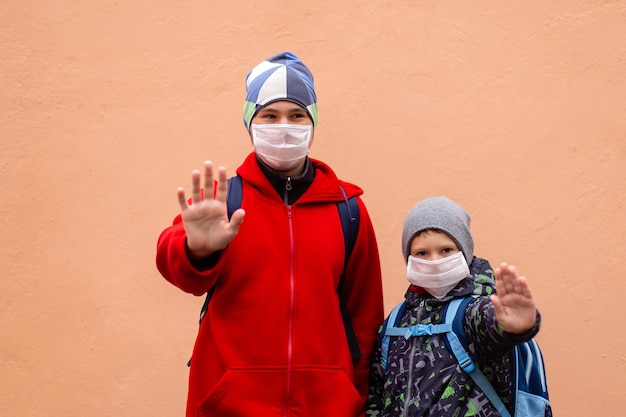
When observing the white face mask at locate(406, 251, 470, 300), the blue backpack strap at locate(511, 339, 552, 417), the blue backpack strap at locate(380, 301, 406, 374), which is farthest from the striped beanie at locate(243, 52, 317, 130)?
the blue backpack strap at locate(511, 339, 552, 417)

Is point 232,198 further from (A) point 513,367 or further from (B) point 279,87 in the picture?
(A) point 513,367

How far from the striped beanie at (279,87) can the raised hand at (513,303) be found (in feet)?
3.11

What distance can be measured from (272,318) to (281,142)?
62cm

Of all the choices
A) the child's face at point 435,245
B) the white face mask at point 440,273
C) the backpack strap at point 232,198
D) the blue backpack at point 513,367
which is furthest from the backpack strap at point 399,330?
the backpack strap at point 232,198

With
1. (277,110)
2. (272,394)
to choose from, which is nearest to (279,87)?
A: (277,110)

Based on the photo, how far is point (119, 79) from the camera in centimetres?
416

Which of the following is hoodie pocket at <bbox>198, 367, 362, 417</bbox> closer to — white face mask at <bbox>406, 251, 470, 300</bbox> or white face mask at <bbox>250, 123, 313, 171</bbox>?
white face mask at <bbox>406, 251, 470, 300</bbox>

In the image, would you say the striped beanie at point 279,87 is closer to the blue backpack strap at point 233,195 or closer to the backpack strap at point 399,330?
the blue backpack strap at point 233,195

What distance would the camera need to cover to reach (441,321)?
9.80ft

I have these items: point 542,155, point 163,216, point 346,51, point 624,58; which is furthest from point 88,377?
point 624,58

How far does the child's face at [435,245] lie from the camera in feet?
10.0

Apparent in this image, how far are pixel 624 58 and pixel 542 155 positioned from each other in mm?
574

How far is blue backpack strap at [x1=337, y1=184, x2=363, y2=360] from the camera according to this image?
124 inches

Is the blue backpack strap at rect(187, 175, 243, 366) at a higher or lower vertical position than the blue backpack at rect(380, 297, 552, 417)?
higher
